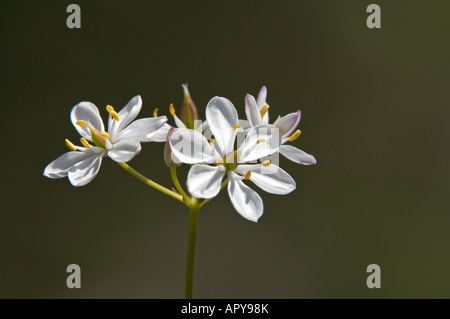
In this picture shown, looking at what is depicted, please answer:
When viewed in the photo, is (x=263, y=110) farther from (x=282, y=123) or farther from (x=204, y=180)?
(x=204, y=180)

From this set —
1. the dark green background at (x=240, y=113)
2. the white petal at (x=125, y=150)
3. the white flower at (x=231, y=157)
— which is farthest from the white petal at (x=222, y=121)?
the dark green background at (x=240, y=113)

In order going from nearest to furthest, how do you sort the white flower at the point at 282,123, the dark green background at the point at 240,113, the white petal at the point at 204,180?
the white petal at the point at 204,180, the white flower at the point at 282,123, the dark green background at the point at 240,113

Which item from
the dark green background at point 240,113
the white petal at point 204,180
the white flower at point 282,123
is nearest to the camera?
the white petal at point 204,180

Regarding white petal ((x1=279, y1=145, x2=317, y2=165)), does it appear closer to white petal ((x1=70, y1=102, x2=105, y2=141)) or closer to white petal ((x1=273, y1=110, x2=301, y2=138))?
white petal ((x1=273, y1=110, x2=301, y2=138))

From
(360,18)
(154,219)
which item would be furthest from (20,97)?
(360,18)

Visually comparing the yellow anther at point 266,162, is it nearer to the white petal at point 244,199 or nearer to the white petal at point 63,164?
the white petal at point 244,199

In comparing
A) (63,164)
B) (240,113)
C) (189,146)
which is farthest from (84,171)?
(240,113)

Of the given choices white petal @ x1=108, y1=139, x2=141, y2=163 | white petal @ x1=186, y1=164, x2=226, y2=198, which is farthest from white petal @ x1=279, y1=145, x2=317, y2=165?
white petal @ x1=108, y1=139, x2=141, y2=163
